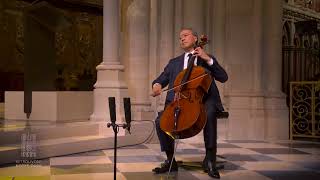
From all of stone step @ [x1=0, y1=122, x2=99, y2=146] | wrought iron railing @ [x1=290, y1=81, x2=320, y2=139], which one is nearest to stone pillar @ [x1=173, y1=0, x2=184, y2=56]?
stone step @ [x1=0, y1=122, x2=99, y2=146]

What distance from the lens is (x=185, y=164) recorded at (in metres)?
4.91

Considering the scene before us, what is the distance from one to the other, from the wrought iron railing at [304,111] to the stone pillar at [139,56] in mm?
2518

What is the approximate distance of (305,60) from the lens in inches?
460

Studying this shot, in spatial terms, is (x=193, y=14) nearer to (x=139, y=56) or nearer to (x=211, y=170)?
(x=139, y=56)

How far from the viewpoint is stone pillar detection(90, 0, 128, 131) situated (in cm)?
658

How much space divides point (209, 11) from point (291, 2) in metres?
5.11

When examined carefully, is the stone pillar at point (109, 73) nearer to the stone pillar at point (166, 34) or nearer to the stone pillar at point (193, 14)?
the stone pillar at point (166, 34)

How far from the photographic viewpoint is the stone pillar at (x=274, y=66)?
7801mm

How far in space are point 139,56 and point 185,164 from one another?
2732 millimetres

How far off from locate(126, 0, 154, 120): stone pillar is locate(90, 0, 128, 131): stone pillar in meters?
0.60

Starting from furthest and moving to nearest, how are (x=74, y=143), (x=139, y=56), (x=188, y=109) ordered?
(x=139, y=56) → (x=74, y=143) → (x=188, y=109)

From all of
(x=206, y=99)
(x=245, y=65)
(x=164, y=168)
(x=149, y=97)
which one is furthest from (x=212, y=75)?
(x=245, y=65)

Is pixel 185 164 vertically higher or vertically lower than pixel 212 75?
lower

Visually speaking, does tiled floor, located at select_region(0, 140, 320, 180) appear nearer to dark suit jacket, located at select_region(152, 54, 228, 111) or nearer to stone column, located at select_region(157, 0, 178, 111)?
dark suit jacket, located at select_region(152, 54, 228, 111)
